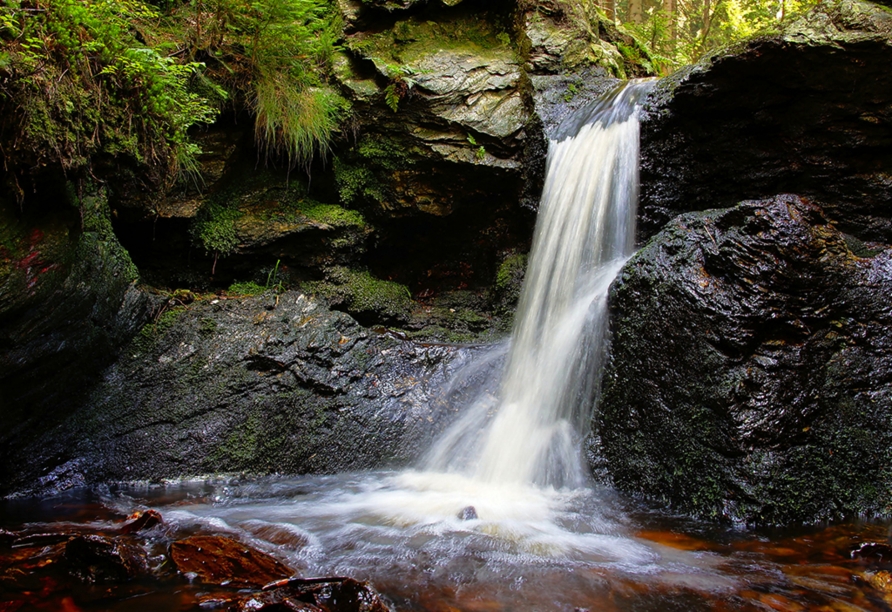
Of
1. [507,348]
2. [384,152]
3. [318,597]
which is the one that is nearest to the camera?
[318,597]

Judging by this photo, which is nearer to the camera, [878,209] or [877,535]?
[877,535]

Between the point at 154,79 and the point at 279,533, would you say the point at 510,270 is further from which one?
the point at 279,533

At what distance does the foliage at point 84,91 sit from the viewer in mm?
3469

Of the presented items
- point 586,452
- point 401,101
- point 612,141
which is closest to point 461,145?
point 401,101

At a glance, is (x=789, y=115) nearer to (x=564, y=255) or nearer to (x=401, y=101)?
(x=564, y=255)

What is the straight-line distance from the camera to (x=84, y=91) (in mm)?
4090

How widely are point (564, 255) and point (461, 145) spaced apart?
209 centimetres

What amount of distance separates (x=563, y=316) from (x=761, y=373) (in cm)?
199

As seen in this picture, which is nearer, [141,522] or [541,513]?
[141,522]

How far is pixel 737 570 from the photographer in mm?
2814

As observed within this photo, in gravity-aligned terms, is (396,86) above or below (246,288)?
above

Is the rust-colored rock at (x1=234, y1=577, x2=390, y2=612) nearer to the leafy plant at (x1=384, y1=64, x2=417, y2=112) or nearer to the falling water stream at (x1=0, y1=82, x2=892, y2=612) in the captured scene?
the falling water stream at (x1=0, y1=82, x2=892, y2=612)

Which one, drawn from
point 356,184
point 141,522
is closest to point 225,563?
point 141,522

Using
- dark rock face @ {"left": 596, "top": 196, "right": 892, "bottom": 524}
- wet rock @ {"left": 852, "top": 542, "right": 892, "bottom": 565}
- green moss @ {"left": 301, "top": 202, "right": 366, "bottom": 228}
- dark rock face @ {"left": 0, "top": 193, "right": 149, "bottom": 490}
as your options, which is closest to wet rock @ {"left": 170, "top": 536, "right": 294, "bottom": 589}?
dark rock face @ {"left": 0, "top": 193, "right": 149, "bottom": 490}
